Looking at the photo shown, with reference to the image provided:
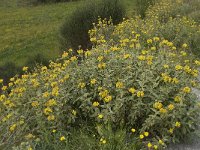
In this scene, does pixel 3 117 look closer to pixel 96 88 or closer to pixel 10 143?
pixel 10 143

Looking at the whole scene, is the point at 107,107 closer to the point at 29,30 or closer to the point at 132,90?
the point at 132,90

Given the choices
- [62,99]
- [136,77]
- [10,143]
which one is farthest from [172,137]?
[10,143]

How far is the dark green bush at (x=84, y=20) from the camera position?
1114 cm

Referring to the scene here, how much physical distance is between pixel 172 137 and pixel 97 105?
83 centimetres

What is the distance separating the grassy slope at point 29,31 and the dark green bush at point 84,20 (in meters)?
0.90

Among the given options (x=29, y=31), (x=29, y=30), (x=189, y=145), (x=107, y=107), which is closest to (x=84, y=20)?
(x=29, y=31)

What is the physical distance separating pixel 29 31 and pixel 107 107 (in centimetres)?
1206

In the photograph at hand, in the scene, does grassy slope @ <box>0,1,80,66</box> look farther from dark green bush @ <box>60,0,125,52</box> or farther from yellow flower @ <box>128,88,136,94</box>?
yellow flower @ <box>128,88,136,94</box>

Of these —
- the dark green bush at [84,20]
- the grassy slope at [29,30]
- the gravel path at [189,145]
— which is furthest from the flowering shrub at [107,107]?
the grassy slope at [29,30]

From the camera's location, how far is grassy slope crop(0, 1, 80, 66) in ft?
42.0

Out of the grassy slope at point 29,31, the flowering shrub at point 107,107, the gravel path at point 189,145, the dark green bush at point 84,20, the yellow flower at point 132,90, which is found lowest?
the grassy slope at point 29,31

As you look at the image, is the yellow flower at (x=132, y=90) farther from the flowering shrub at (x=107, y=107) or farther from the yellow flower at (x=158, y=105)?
the yellow flower at (x=158, y=105)

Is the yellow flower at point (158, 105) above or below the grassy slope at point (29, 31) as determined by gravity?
above

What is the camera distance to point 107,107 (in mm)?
3965
